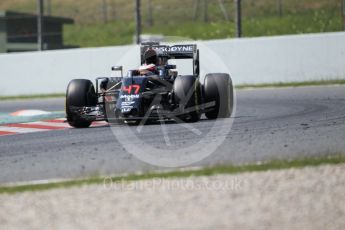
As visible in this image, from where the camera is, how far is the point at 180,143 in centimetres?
998

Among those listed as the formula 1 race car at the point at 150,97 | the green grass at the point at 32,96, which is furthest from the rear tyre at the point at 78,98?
the green grass at the point at 32,96

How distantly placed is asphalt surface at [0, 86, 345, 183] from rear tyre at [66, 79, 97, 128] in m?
0.30

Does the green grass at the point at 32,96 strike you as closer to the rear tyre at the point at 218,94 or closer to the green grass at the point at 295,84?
the green grass at the point at 295,84

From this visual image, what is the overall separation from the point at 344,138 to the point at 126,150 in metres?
2.58

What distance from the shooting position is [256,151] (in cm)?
895

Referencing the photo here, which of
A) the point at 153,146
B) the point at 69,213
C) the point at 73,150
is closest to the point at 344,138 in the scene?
the point at 153,146

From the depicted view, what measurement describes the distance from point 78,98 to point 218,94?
217 cm

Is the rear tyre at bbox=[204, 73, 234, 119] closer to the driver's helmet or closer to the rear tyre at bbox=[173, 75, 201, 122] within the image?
the rear tyre at bbox=[173, 75, 201, 122]

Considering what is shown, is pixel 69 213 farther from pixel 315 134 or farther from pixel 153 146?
pixel 315 134

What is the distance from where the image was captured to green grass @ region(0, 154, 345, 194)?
755 centimetres

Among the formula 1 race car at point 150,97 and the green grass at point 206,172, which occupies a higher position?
the formula 1 race car at point 150,97

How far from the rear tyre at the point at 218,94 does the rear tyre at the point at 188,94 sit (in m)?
0.48

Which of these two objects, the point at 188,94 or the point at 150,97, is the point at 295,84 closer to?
the point at 188,94

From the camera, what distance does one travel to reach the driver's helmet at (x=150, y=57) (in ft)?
42.0
